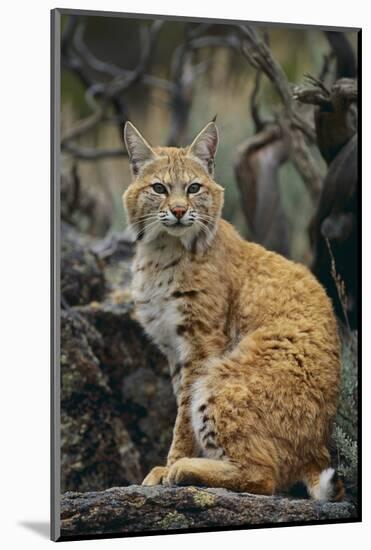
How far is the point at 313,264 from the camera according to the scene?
25.9 feet

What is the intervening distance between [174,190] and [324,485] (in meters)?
1.97

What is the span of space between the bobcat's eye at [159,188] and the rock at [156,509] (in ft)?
5.61

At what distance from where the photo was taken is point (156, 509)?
Answer: 671 centimetres

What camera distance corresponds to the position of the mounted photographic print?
6.70m

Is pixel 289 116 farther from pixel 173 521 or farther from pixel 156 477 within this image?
pixel 173 521

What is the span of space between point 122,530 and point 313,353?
152 cm

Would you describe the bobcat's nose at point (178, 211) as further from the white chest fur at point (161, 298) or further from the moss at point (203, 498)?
the moss at point (203, 498)

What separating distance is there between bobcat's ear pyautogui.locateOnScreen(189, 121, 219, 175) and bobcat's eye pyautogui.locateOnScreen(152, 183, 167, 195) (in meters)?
0.30

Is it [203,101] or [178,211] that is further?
[203,101]

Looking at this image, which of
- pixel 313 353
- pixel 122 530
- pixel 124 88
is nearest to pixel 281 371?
pixel 313 353

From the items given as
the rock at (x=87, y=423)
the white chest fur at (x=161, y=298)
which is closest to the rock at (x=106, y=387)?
the rock at (x=87, y=423)

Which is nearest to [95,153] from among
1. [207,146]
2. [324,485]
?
[207,146]

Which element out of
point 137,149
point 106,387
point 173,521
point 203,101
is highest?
point 203,101

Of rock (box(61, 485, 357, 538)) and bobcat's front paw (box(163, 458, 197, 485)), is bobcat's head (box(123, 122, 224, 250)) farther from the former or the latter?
rock (box(61, 485, 357, 538))
